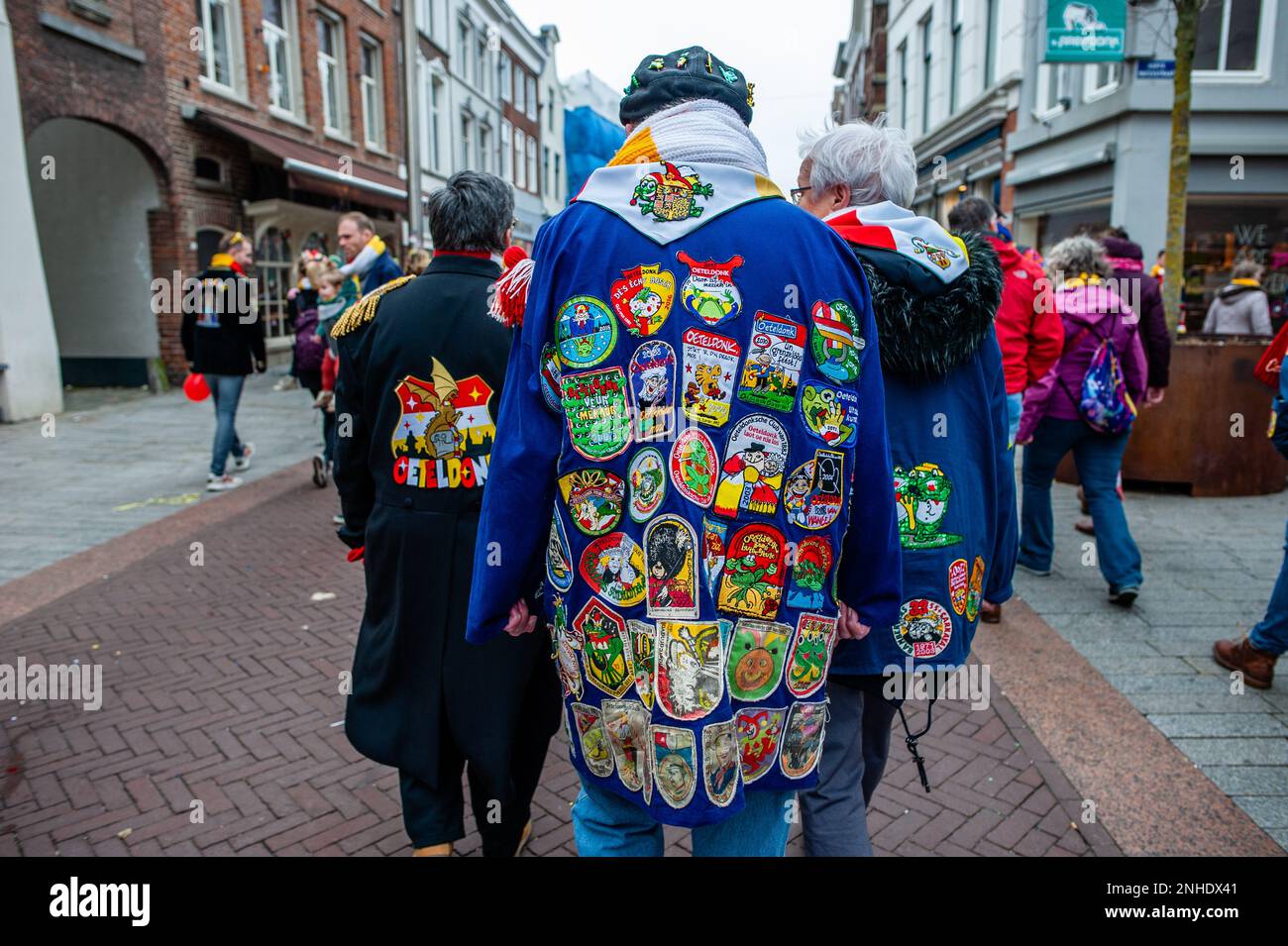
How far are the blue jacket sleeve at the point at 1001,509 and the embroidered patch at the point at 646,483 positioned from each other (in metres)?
1.03

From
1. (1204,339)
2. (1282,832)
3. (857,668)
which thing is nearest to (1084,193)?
(1204,339)

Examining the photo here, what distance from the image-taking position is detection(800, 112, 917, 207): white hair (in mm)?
2117

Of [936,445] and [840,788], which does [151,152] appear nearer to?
[936,445]

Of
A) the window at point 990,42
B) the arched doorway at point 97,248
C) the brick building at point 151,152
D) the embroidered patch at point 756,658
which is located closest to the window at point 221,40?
the brick building at point 151,152

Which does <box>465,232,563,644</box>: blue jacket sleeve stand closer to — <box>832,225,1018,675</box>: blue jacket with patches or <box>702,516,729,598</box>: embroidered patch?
<box>702,516,729,598</box>: embroidered patch

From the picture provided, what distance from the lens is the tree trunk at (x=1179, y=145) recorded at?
712 cm

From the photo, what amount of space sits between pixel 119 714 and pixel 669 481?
9.90ft

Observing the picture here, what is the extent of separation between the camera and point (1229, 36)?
11742mm

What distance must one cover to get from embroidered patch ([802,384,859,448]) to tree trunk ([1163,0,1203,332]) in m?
7.02

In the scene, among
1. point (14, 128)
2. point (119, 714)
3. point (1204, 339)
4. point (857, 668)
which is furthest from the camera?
point (14, 128)

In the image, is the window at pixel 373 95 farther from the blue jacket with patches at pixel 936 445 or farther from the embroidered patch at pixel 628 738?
the embroidered patch at pixel 628 738

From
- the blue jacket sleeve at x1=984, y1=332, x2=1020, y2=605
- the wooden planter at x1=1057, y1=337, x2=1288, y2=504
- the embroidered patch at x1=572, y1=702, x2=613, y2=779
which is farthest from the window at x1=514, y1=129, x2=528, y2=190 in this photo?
the embroidered patch at x1=572, y1=702, x2=613, y2=779
